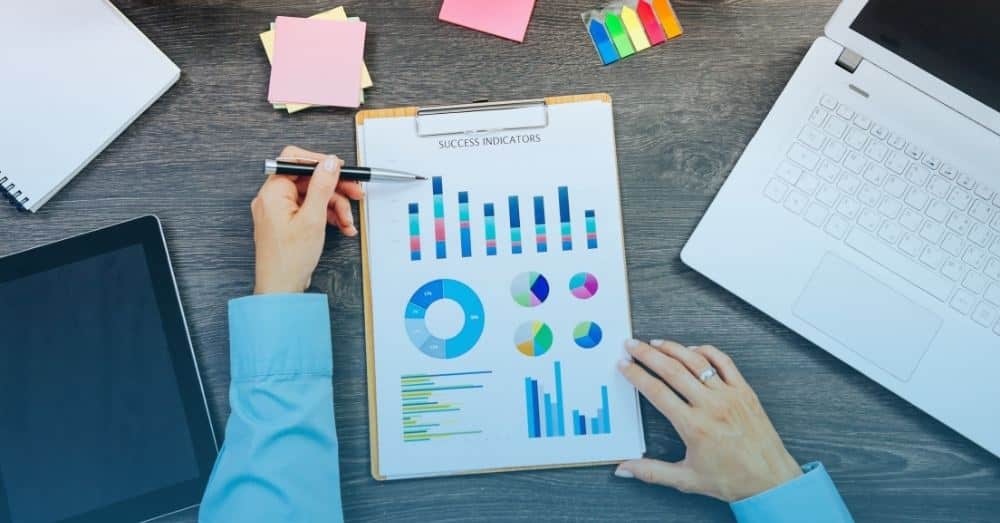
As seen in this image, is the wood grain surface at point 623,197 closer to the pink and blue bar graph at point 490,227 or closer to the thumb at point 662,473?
the thumb at point 662,473

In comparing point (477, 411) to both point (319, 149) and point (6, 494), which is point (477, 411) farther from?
point (6, 494)

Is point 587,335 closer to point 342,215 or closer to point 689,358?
point 689,358

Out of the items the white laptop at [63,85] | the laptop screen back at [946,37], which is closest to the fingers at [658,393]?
the laptop screen back at [946,37]

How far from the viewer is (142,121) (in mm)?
846

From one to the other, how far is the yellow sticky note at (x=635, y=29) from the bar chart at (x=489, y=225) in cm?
19

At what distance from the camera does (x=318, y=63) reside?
840 millimetres

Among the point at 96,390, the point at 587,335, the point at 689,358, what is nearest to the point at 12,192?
the point at 96,390

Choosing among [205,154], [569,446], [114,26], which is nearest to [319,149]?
[205,154]

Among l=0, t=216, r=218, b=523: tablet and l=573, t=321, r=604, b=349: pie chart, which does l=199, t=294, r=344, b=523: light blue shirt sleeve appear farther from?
l=573, t=321, r=604, b=349: pie chart

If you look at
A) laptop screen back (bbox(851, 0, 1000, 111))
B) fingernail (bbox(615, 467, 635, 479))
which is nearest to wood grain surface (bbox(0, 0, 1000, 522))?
fingernail (bbox(615, 467, 635, 479))

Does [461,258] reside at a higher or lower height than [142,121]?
lower

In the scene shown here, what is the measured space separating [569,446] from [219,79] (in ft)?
1.92

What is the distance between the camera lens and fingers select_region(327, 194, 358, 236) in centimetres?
81

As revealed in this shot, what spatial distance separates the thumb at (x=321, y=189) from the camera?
0.77 meters
